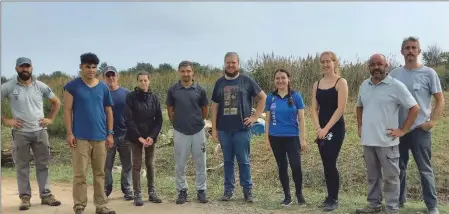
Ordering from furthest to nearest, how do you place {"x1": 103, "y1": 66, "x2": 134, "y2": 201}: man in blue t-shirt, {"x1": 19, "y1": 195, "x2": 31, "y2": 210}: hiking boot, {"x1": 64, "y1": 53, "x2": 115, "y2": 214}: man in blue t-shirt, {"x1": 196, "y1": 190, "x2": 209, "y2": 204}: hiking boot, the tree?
1. the tree
2. {"x1": 103, "y1": 66, "x2": 134, "y2": 201}: man in blue t-shirt
3. {"x1": 196, "y1": 190, "x2": 209, "y2": 204}: hiking boot
4. {"x1": 19, "y1": 195, "x2": 31, "y2": 210}: hiking boot
5. {"x1": 64, "y1": 53, "x2": 115, "y2": 214}: man in blue t-shirt

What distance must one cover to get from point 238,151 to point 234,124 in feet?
1.12

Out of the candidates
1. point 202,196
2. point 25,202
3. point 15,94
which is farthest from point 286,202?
point 15,94

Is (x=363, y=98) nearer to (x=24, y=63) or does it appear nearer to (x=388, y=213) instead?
(x=388, y=213)

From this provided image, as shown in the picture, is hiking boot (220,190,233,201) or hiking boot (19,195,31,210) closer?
hiking boot (19,195,31,210)

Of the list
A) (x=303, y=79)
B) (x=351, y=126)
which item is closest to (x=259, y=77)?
(x=303, y=79)

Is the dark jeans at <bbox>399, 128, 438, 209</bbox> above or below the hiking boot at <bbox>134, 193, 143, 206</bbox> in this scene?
above

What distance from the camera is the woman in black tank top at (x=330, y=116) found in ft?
16.8

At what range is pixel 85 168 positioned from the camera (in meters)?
5.09

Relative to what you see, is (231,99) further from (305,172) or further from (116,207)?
(305,172)

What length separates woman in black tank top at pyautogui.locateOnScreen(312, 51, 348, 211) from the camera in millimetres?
5125

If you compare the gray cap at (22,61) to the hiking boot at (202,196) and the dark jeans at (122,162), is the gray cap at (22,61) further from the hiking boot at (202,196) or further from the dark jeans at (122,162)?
the hiking boot at (202,196)

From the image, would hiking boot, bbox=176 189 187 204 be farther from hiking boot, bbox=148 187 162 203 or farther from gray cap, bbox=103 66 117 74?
gray cap, bbox=103 66 117 74

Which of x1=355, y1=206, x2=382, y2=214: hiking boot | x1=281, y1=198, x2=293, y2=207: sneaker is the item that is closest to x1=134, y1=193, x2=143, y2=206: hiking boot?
x1=281, y1=198, x2=293, y2=207: sneaker

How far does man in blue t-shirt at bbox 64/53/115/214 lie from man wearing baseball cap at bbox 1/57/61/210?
2.63 feet
